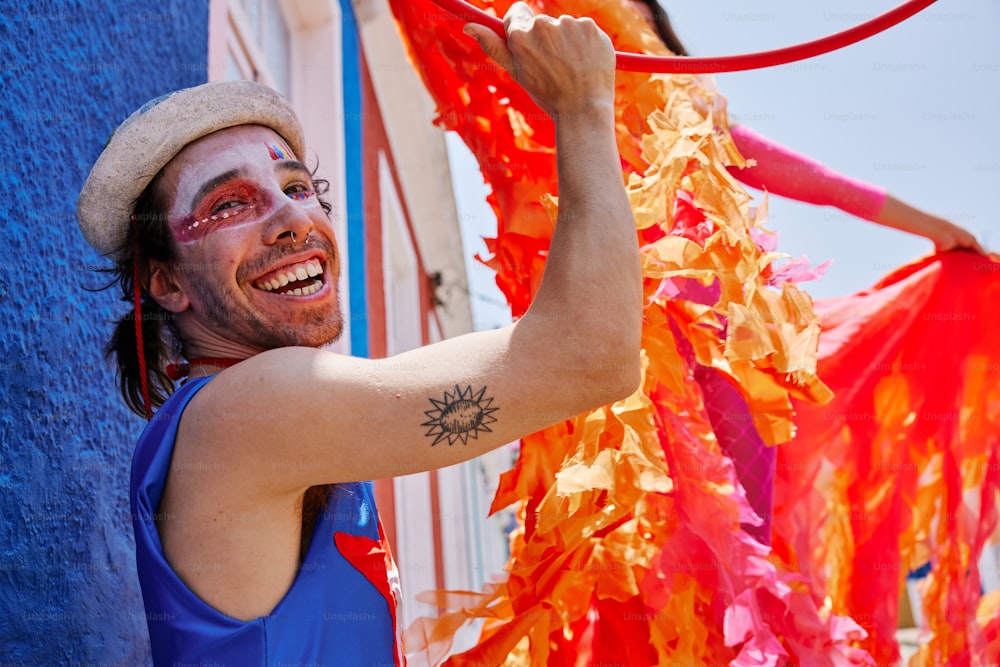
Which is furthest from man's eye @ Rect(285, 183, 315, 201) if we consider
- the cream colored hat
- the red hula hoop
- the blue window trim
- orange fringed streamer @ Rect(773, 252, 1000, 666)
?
the blue window trim

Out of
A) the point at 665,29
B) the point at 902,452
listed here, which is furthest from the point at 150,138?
the point at 902,452

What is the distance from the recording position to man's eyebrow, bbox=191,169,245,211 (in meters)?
1.40

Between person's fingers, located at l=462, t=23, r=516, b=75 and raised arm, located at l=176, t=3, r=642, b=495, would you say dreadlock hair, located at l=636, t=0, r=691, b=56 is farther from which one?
raised arm, located at l=176, t=3, r=642, b=495

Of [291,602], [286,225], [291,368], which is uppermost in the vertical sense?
[286,225]

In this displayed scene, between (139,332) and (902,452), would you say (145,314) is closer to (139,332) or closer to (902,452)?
(139,332)

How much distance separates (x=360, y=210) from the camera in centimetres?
410

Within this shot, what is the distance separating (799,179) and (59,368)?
4.83 feet

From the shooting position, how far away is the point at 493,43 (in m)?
1.23

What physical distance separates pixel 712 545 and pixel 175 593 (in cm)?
85

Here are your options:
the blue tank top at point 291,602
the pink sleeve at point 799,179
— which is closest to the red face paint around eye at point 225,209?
the blue tank top at point 291,602

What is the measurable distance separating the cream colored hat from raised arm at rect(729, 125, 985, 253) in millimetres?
1033

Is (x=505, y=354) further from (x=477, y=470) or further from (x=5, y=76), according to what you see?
(x=477, y=470)

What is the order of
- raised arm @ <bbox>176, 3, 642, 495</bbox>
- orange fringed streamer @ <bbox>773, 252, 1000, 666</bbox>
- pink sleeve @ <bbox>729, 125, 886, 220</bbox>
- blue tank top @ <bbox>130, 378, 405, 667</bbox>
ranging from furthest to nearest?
orange fringed streamer @ <bbox>773, 252, 1000, 666</bbox>, pink sleeve @ <bbox>729, 125, 886, 220</bbox>, blue tank top @ <bbox>130, 378, 405, 667</bbox>, raised arm @ <bbox>176, 3, 642, 495</bbox>

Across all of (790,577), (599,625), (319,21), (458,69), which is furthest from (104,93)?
(319,21)
